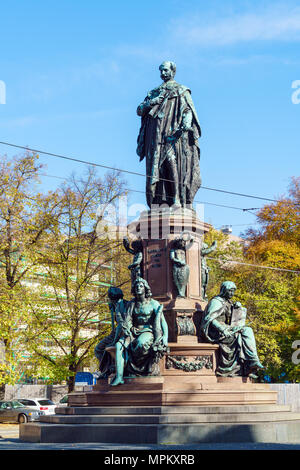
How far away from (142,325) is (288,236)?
101 ft

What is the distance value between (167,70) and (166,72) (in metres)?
0.05

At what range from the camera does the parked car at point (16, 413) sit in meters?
29.3

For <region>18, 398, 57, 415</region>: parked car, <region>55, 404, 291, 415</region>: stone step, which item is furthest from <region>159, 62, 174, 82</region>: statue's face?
<region>18, 398, 57, 415</region>: parked car

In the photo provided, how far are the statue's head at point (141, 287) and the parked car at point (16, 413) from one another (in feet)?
60.4

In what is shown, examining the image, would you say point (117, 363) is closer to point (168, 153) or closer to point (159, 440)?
point (159, 440)

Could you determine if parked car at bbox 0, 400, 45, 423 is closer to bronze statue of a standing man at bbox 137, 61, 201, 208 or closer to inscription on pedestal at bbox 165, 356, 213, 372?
bronze statue of a standing man at bbox 137, 61, 201, 208

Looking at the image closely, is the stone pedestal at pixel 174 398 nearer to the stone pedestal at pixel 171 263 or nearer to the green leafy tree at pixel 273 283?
the stone pedestal at pixel 171 263

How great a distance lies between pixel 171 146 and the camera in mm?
15258

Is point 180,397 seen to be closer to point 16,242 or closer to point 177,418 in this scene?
point 177,418

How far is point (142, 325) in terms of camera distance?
42.1ft

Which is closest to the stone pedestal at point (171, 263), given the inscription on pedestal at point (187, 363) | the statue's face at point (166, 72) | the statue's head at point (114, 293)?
the inscription on pedestal at point (187, 363)

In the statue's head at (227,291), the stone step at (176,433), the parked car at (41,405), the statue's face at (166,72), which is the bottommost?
the stone step at (176,433)

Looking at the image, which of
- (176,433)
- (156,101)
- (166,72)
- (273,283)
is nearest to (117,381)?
(176,433)
